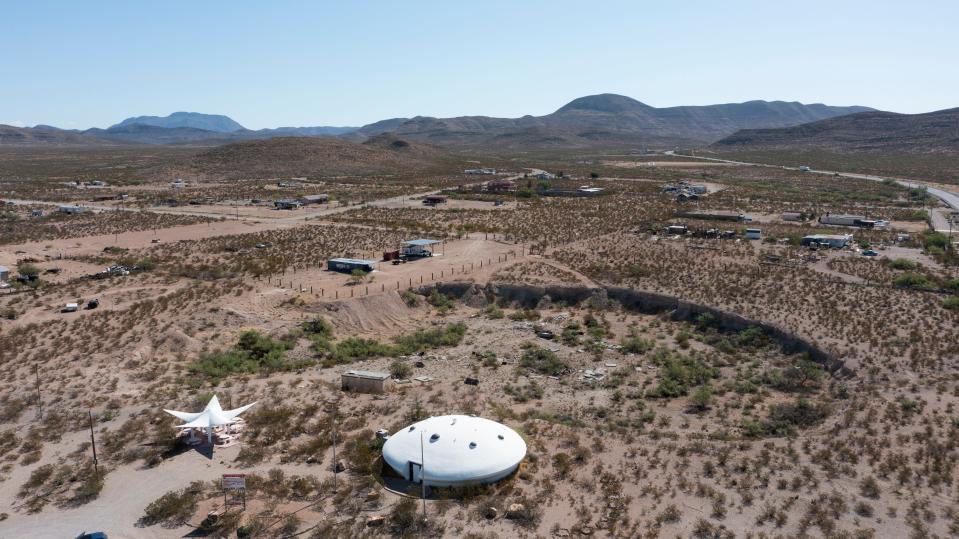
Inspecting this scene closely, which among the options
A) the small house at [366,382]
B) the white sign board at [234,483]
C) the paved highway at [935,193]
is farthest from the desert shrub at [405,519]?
the paved highway at [935,193]

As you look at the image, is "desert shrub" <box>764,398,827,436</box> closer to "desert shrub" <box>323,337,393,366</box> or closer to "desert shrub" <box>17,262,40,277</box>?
"desert shrub" <box>323,337,393,366</box>

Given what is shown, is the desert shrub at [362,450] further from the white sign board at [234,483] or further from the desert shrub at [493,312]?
the desert shrub at [493,312]

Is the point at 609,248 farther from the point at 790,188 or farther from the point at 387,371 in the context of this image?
the point at 790,188

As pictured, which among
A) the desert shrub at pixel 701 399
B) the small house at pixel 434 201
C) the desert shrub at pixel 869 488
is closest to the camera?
the desert shrub at pixel 869 488

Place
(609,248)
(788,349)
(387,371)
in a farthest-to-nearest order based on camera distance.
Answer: (609,248), (788,349), (387,371)

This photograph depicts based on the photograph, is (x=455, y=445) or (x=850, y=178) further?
(x=850, y=178)

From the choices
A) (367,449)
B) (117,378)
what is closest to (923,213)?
(367,449)

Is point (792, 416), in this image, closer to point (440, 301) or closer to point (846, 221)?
point (440, 301)

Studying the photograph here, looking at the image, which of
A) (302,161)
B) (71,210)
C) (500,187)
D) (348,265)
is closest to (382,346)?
(348,265)
